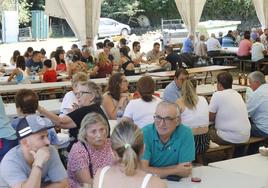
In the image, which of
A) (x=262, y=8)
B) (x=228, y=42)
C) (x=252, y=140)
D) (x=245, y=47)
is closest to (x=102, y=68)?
(x=252, y=140)

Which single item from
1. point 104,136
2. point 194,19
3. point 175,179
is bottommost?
point 175,179

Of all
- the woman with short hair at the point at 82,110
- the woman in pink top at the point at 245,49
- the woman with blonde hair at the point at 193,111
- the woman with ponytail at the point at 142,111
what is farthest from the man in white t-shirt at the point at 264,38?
the woman with short hair at the point at 82,110

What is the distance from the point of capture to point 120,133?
2654 mm

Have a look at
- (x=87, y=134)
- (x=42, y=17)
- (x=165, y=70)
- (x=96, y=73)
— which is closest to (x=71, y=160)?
(x=87, y=134)

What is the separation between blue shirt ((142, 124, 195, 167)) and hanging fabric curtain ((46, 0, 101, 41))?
10354mm

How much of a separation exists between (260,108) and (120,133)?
11.4ft

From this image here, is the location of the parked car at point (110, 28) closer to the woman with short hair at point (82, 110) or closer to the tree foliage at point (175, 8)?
the tree foliage at point (175, 8)

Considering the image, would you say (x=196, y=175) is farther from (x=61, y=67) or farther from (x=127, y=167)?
(x=61, y=67)

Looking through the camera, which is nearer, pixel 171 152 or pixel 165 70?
→ pixel 171 152

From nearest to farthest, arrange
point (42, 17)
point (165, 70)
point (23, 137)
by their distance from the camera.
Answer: point (23, 137)
point (165, 70)
point (42, 17)

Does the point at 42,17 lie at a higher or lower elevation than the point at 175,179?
higher

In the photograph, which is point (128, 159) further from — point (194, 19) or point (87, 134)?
point (194, 19)

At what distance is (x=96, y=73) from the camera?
10.3 meters

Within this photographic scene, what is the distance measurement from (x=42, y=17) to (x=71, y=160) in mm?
22067
